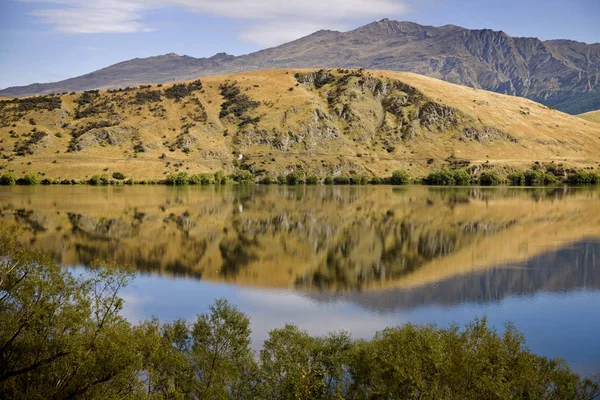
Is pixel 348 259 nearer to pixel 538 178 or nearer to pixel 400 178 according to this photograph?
pixel 400 178

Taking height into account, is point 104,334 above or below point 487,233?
above

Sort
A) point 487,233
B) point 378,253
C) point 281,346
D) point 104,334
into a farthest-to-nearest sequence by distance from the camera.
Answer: point 487,233 < point 378,253 < point 281,346 < point 104,334

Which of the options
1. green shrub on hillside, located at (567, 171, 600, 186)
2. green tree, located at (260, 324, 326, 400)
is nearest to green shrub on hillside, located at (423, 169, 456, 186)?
green shrub on hillside, located at (567, 171, 600, 186)

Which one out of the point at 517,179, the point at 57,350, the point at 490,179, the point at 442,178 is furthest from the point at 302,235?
the point at 517,179

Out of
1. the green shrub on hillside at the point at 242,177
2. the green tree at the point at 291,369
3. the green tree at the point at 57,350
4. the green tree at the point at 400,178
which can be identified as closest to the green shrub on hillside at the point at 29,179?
the green shrub on hillside at the point at 242,177

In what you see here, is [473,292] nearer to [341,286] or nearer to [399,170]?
[341,286]

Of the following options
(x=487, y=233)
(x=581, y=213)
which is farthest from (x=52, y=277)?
(x=581, y=213)

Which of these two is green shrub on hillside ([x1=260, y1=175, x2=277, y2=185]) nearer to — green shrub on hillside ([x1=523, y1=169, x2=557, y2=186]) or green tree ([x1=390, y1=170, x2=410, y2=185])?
green tree ([x1=390, y1=170, x2=410, y2=185])

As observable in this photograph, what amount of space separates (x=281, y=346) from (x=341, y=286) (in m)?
23.4

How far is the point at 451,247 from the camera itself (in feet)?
221

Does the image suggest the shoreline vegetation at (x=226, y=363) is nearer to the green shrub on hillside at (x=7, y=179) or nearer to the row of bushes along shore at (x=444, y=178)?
the green shrub on hillside at (x=7, y=179)

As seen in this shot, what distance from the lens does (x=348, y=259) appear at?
61062 millimetres

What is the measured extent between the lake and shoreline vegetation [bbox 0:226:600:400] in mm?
8451

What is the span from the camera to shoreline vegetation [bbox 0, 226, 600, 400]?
21578 millimetres
